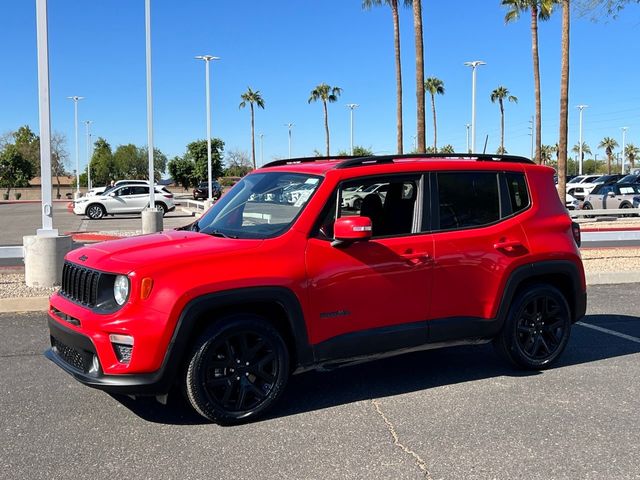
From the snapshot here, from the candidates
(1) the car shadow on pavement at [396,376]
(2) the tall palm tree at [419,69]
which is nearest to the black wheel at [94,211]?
(2) the tall palm tree at [419,69]

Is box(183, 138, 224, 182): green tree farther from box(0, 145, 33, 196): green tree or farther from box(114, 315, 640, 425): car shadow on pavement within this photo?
box(114, 315, 640, 425): car shadow on pavement

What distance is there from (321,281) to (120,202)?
26.6m

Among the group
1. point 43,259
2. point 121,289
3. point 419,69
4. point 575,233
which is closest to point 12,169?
point 419,69

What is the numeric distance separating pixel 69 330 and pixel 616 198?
24571 mm

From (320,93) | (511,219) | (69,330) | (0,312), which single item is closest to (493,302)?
(511,219)

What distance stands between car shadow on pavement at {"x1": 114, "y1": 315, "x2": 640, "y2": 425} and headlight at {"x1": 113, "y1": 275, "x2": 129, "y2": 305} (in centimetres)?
97

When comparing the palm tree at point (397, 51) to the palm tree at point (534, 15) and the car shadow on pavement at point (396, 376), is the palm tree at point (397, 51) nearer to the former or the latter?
the palm tree at point (534, 15)

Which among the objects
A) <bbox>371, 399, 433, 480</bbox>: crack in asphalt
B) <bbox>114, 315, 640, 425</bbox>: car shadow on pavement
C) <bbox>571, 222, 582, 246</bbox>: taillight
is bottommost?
<bbox>371, 399, 433, 480</bbox>: crack in asphalt

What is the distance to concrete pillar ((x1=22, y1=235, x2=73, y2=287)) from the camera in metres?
8.99

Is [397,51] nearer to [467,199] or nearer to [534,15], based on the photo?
[534,15]

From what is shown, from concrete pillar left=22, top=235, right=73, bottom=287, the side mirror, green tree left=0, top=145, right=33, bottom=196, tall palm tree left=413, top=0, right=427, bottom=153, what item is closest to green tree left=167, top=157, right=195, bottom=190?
green tree left=0, top=145, right=33, bottom=196

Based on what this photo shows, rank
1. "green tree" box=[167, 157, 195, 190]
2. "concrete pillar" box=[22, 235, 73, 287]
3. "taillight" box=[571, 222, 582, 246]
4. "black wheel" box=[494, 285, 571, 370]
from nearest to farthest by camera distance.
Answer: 1. "black wheel" box=[494, 285, 571, 370]
2. "taillight" box=[571, 222, 582, 246]
3. "concrete pillar" box=[22, 235, 73, 287]
4. "green tree" box=[167, 157, 195, 190]

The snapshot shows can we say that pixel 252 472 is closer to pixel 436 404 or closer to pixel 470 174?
pixel 436 404

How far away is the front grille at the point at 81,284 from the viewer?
419cm
